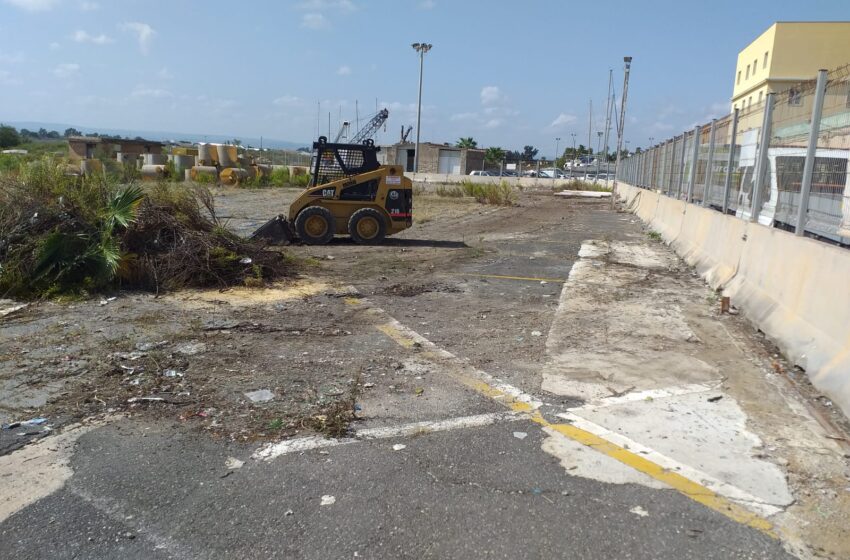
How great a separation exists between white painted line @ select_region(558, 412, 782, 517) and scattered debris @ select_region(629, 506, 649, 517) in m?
0.52

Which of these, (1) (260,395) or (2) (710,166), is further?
(2) (710,166)

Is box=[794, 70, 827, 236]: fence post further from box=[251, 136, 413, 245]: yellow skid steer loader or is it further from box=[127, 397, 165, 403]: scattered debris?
box=[251, 136, 413, 245]: yellow skid steer loader

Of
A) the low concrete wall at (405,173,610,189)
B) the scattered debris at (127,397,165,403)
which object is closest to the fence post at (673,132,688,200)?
the scattered debris at (127,397,165,403)

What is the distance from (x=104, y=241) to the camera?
845 cm

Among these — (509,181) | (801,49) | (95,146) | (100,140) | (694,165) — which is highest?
(801,49)

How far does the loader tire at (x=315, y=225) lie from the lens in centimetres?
1397

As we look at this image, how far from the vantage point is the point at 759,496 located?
11.4 feet

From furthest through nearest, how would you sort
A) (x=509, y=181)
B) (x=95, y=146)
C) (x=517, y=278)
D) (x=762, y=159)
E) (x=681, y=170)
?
(x=95, y=146) < (x=509, y=181) < (x=681, y=170) < (x=517, y=278) < (x=762, y=159)

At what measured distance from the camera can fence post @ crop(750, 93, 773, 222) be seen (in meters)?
7.88

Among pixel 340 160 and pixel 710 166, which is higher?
pixel 710 166

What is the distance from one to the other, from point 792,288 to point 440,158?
70449 millimetres

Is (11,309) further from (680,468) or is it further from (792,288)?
(792,288)

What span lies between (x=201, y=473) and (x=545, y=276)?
25.0ft

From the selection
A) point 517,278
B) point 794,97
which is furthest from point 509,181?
point 794,97
